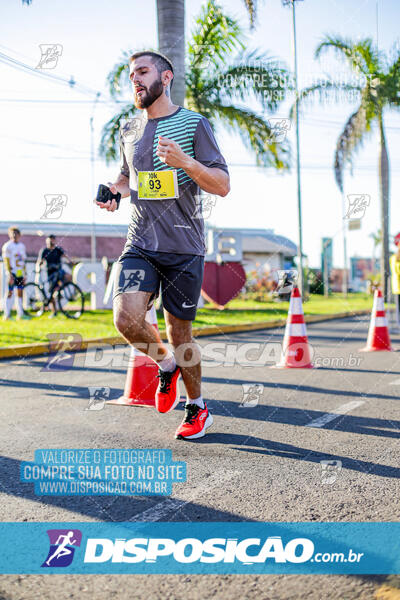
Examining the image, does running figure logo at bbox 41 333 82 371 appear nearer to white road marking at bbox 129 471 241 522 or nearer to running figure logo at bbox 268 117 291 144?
white road marking at bbox 129 471 241 522

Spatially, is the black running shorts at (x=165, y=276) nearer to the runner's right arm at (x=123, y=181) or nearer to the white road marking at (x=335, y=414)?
the runner's right arm at (x=123, y=181)

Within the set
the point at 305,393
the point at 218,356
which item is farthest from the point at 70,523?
the point at 218,356

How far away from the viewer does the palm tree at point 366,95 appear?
828 inches

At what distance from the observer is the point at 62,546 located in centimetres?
213

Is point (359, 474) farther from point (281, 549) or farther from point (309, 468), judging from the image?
point (281, 549)

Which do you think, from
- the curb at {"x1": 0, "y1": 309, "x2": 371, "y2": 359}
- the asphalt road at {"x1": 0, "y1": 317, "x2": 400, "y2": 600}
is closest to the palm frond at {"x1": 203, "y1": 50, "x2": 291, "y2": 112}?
the curb at {"x1": 0, "y1": 309, "x2": 371, "y2": 359}

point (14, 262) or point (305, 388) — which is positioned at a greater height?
point (14, 262)

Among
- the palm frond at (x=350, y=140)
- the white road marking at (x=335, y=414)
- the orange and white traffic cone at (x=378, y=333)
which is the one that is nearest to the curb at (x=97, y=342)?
the orange and white traffic cone at (x=378, y=333)

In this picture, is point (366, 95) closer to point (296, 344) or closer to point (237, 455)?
point (296, 344)

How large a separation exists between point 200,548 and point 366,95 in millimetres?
22099

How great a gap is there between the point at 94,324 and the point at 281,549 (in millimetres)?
10135

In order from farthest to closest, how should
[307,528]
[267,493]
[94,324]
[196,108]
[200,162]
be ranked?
[196,108], [94,324], [200,162], [267,493], [307,528]

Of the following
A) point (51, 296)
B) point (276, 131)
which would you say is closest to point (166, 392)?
point (51, 296)

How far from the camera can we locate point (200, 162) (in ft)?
11.3
